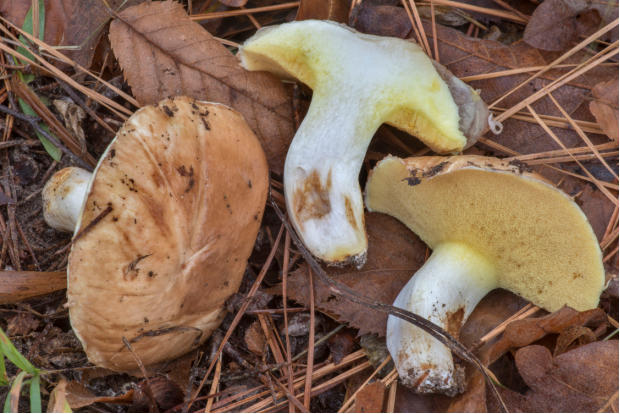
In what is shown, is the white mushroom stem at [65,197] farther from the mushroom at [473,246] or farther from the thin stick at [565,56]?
the thin stick at [565,56]

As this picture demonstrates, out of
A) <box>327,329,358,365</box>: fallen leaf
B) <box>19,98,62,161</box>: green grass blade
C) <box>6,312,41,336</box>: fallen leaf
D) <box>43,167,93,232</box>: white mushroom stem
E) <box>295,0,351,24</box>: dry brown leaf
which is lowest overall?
<box>327,329,358,365</box>: fallen leaf

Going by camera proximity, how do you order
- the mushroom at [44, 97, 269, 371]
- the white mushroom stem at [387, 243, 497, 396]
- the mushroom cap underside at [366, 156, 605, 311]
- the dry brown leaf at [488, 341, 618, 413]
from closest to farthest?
the mushroom at [44, 97, 269, 371]
the mushroom cap underside at [366, 156, 605, 311]
the dry brown leaf at [488, 341, 618, 413]
the white mushroom stem at [387, 243, 497, 396]

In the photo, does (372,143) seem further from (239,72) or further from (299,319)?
(299,319)

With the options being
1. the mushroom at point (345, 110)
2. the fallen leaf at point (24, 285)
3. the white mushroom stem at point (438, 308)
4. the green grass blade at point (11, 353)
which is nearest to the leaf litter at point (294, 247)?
the fallen leaf at point (24, 285)

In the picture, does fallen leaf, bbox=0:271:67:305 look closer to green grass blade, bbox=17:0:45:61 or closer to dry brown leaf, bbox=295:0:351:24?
green grass blade, bbox=17:0:45:61

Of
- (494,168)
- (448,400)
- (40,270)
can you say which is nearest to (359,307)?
(448,400)

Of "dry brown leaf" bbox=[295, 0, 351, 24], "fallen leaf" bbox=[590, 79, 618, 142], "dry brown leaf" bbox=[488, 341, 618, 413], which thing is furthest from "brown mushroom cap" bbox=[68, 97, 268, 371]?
"fallen leaf" bbox=[590, 79, 618, 142]
